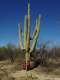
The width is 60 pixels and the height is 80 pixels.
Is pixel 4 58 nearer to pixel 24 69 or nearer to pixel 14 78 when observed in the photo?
pixel 24 69

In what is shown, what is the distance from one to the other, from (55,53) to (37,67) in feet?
38.0

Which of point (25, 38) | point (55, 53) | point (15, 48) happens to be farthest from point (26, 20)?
point (55, 53)

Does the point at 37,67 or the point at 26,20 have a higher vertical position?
the point at 26,20

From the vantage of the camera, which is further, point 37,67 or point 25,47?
point 37,67

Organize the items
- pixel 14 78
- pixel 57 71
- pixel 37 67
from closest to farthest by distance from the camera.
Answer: pixel 14 78
pixel 57 71
pixel 37 67

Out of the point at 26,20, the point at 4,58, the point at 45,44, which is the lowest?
the point at 4,58

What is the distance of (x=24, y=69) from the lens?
1773 centimetres

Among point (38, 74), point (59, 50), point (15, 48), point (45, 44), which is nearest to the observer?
point (38, 74)

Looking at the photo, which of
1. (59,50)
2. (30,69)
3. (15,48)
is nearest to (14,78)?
(30,69)

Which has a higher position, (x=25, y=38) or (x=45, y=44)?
(x=25, y=38)

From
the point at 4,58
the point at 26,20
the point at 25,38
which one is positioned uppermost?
the point at 26,20

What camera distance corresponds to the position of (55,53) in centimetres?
2991

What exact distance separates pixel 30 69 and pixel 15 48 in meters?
10.6

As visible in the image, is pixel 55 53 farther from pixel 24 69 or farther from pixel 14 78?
pixel 14 78
